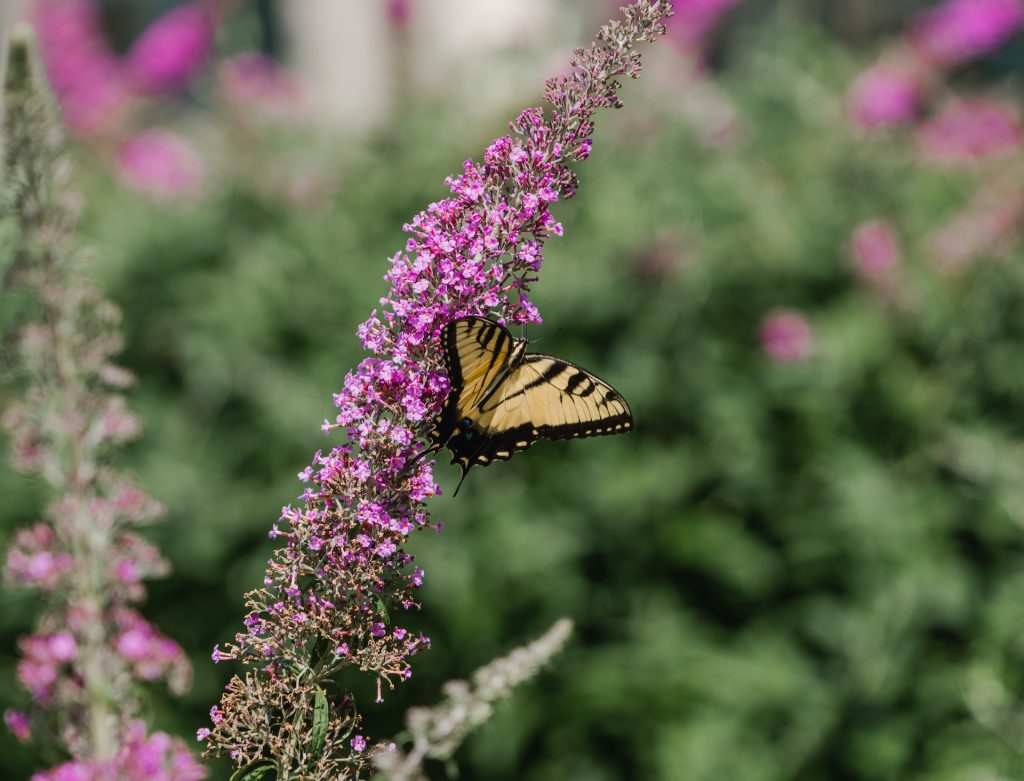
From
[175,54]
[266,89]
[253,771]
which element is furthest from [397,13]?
[253,771]

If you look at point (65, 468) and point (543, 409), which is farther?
point (543, 409)

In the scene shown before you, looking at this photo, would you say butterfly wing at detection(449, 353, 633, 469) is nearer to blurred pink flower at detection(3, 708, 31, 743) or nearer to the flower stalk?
the flower stalk

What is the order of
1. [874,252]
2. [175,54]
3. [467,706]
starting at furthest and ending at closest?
1. [175,54]
2. [874,252]
3. [467,706]

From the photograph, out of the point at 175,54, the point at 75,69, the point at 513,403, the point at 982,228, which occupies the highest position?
the point at 175,54

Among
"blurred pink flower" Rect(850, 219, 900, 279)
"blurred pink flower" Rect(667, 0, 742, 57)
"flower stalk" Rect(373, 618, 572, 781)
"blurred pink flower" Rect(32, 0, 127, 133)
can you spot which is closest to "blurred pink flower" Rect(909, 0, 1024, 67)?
"blurred pink flower" Rect(667, 0, 742, 57)

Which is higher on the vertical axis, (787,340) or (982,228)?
(982,228)

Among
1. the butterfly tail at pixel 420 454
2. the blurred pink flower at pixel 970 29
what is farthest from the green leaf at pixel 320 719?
the blurred pink flower at pixel 970 29

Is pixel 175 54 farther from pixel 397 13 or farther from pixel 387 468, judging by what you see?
pixel 387 468

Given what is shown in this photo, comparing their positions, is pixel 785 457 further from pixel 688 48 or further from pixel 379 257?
pixel 688 48
